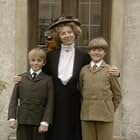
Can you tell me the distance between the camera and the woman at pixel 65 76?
504 cm

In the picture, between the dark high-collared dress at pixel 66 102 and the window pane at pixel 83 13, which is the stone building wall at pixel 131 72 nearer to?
the window pane at pixel 83 13

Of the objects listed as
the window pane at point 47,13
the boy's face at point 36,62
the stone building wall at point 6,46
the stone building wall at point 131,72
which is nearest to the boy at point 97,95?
the boy's face at point 36,62

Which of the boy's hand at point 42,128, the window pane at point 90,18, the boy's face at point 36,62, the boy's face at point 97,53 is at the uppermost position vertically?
the window pane at point 90,18

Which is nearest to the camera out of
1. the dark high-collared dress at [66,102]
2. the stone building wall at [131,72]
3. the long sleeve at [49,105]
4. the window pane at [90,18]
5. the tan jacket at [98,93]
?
the tan jacket at [98,93]

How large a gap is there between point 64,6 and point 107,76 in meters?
2.89

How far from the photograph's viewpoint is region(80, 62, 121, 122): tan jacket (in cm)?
487

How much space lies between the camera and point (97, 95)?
4.87m

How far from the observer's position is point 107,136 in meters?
4.95

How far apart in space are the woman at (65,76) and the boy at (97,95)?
15 cm

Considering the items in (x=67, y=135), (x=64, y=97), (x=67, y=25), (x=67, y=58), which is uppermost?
(x=67, y=25)

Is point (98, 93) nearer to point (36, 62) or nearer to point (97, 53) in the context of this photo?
point (97, 53)

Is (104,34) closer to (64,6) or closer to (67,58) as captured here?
(64,6)

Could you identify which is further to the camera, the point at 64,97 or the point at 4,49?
the point at 4,49

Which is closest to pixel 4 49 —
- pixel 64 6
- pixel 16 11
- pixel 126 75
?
pixel 16 11
